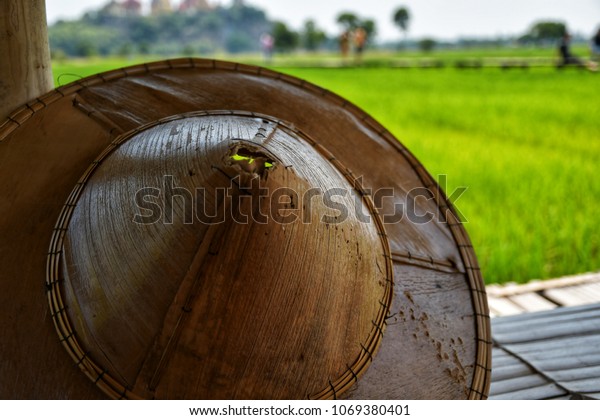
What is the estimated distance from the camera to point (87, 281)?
0.95 metres

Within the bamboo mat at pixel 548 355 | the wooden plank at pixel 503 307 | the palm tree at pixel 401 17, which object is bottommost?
the wooden plank at pixel 503 307

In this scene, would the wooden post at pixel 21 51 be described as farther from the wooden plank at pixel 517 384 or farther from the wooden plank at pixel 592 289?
the wooden plank at pixel 592 289

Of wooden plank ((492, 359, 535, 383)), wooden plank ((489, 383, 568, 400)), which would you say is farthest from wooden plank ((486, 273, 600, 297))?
wooden plank ((489, 383, 568, 400))

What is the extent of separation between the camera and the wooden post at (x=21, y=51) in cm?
130

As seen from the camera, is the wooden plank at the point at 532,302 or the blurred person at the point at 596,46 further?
the blurred person at the point at 596,46

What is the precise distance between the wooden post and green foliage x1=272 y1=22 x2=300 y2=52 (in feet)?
98.3

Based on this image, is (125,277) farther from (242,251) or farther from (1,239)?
(1,239)

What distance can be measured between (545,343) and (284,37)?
30.9m

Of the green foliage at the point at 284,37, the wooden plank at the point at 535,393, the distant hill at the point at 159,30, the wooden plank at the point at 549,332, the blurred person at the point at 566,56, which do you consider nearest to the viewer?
the wooden plank at the point at 535,393

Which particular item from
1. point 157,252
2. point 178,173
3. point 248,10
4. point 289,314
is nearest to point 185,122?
point 178,173

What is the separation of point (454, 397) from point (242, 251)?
54cm

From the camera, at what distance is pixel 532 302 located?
8.16ft

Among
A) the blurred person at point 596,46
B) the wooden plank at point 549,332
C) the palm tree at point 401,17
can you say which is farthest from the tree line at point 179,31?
the wooden plank at point 549,332

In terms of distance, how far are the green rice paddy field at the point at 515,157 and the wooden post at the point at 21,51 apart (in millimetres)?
109
